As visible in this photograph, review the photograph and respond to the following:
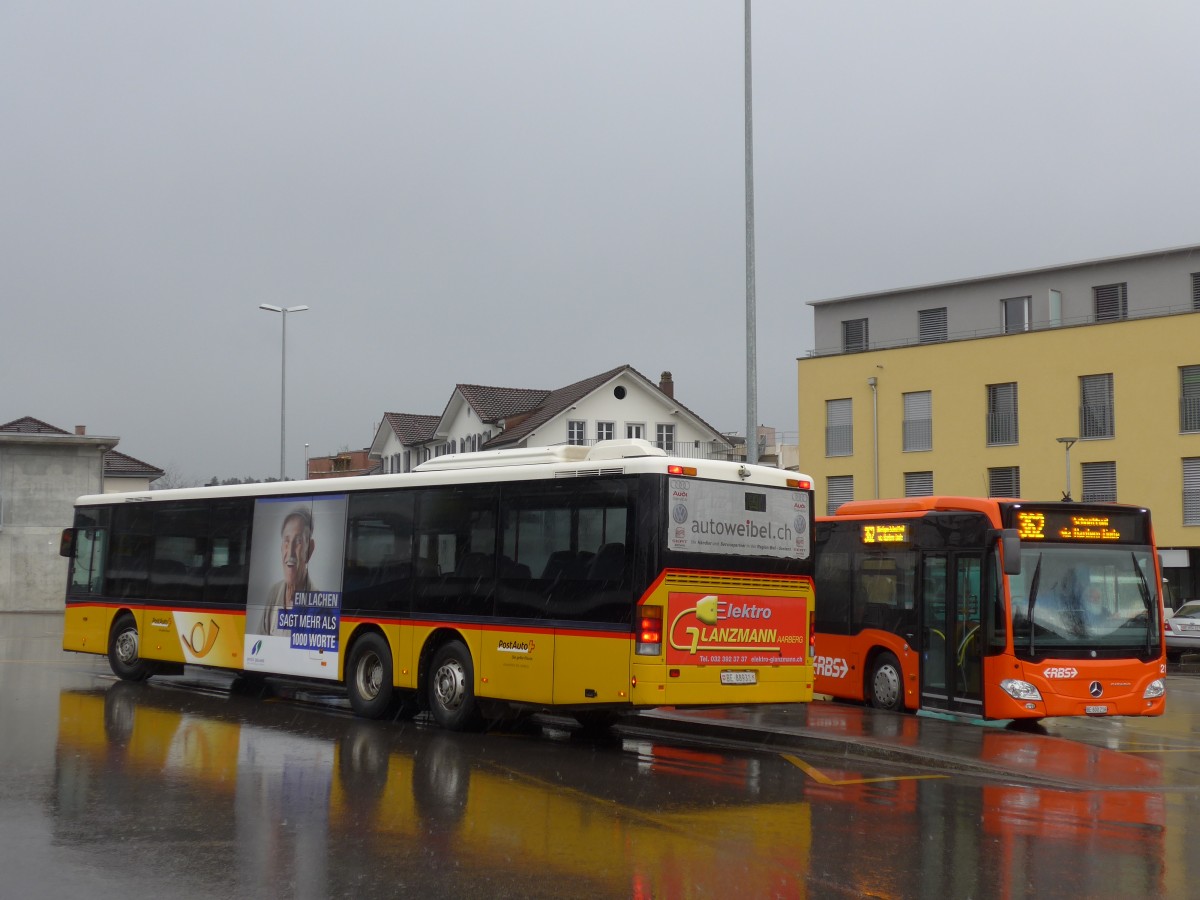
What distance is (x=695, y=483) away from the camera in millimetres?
13344

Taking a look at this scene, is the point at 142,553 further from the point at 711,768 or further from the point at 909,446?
the point at 909,446

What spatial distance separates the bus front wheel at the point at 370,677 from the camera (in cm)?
1573

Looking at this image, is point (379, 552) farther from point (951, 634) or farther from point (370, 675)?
point (951, 634)

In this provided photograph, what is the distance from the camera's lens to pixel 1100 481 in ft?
148

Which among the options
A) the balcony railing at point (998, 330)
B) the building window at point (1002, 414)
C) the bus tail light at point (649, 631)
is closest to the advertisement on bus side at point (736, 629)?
the bus tail light at point (649, 631)

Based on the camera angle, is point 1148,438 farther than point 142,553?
Yes

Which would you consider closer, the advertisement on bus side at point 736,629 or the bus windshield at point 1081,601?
the advertisement on bus side at point 736,629

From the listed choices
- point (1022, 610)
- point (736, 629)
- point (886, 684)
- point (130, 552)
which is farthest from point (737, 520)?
point (130, 552)

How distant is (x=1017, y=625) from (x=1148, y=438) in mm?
31452

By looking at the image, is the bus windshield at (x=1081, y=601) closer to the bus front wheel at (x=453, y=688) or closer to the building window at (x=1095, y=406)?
the bus front wheel at (x=453, y=688)

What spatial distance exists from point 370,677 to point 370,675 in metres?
0.02

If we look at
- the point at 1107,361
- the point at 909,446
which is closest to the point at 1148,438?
the point at 1107,361

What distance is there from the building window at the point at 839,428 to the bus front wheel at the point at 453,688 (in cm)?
3813

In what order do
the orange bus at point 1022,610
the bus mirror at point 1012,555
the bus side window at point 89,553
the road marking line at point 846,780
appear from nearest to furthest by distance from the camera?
the road marking line at point 846,780 → the bus mirror at point 1012,555 → the orange bus at point 1022,610 → the bus side window at point 89,553
